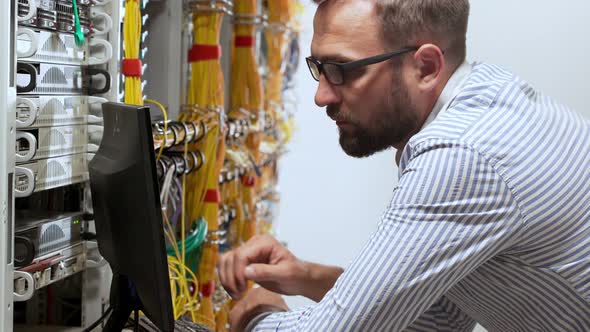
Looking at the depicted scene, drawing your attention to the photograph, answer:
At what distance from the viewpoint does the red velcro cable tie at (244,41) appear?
2814 mm

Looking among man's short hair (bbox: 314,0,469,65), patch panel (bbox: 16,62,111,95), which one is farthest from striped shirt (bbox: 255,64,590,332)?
patch panel (bbox: 16,62,111,95)

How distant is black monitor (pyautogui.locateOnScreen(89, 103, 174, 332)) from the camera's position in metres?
1.18

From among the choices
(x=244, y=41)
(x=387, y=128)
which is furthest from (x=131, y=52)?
(x=244, y=41)

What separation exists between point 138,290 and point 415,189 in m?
0.54

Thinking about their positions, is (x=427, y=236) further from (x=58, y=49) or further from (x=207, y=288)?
(x=207, y=288)

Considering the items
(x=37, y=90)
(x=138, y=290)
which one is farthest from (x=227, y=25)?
(x=138, y=290)

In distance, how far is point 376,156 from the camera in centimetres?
411

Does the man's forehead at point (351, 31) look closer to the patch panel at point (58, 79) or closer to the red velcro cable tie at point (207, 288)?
the patch panel at point (58, 79)

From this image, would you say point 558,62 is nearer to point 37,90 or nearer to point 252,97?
point 252,97

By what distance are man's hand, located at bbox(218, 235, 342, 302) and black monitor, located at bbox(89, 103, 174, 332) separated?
0.22 metres

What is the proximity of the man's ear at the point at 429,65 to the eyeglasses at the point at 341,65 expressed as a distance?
22 mm

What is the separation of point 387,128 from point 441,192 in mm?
341

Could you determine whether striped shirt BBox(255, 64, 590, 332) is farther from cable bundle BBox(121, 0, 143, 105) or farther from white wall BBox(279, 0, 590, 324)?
white wall BBox(279, 0, 590, 324)

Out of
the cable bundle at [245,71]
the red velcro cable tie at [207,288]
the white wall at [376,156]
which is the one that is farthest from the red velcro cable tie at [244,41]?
the white wall at [376,156]
